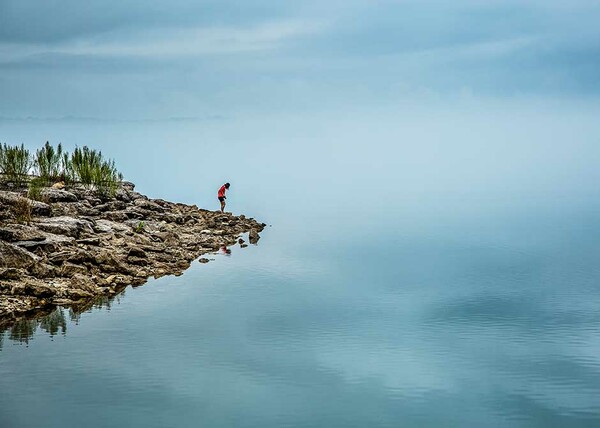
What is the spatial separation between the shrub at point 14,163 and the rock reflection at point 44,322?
2158 centimetres

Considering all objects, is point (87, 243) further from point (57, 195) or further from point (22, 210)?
point (57, 195)

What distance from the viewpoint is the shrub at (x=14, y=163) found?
153 ft

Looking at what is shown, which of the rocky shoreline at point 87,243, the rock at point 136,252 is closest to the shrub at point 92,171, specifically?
the rocky shoreline at point 87,243

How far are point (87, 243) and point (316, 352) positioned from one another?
14.9 m

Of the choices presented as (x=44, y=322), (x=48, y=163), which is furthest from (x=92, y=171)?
(x=44, y=322)

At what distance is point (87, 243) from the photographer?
33.9m

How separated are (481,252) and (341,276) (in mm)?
14674

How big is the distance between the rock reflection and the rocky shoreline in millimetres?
429

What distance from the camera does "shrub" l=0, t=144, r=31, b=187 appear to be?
153ft

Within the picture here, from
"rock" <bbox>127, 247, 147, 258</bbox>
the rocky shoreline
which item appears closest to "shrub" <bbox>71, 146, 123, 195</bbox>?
the rocky shoreline

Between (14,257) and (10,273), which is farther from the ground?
(14,257)

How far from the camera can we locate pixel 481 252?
49219 millimetres

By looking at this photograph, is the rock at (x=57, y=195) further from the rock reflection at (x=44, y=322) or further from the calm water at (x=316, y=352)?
the rock reflection at (x=44, y=322)

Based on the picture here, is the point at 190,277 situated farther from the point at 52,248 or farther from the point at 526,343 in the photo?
the point at 526,343
